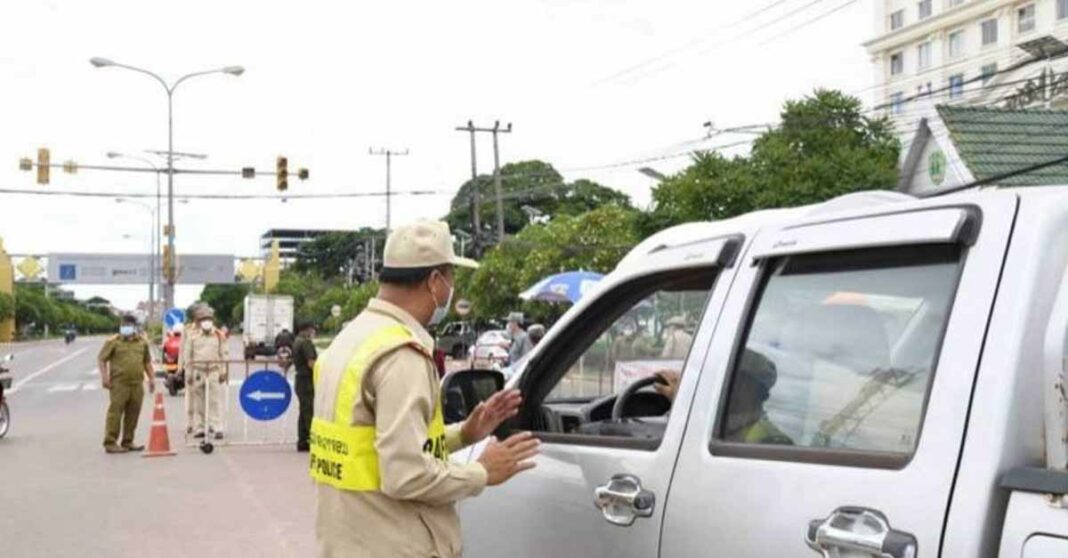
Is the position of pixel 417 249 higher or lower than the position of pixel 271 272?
lower

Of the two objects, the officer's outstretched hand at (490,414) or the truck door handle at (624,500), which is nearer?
the truck door handle at (624,500)

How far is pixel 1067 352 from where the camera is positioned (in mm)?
1865

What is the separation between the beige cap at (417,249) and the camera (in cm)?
293

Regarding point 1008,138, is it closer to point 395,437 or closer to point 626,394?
point 626,394

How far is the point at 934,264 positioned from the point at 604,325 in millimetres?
1299

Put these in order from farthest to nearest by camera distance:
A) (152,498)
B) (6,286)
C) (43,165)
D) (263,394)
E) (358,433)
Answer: (6,286)
(43,165)
(263,394)
(152,498)
(358,433)

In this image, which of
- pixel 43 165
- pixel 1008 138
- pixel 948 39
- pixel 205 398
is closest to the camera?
pixel 205 398

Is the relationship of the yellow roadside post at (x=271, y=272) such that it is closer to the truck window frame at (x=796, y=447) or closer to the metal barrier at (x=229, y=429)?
the metal barrier at (x=229, y=429)

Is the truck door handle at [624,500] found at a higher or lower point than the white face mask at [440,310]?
lower

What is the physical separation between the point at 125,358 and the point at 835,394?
39.6 ft

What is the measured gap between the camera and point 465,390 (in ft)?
11.3

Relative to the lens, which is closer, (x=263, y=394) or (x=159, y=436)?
(x=263, y=394)

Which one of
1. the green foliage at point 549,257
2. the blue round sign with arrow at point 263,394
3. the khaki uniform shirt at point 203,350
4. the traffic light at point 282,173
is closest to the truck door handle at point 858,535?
the blue round sign with arrow at point 263,394

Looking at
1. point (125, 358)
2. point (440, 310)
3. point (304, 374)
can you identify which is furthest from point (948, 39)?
point (440, 310)
